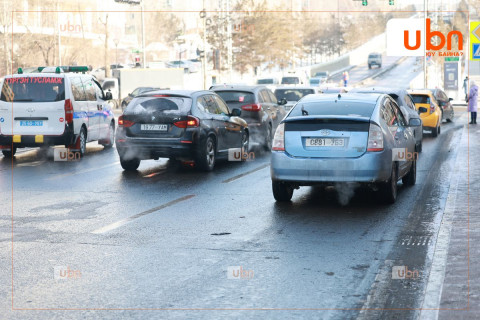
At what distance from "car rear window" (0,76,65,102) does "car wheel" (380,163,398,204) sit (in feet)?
29.2

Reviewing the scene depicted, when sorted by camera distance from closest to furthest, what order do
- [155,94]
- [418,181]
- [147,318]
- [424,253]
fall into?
[147,318] → [424,253] → [418,181] → [155,94]

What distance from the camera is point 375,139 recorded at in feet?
35.8

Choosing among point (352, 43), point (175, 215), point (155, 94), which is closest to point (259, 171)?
point (155, 94)

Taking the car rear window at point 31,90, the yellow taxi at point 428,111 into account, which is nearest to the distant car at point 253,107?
the car rear window at point 31,90

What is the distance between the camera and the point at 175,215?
10.5 metres

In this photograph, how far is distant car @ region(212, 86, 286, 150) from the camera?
20.5 meters

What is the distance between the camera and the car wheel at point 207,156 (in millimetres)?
15286

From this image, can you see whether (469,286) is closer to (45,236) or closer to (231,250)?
(231,250)

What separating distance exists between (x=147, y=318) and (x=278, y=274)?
5.55 ft

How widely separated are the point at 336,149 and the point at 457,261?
3.63m

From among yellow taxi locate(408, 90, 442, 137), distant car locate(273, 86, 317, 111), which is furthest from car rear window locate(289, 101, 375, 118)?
distant car locate(273, 86, 317, 111)

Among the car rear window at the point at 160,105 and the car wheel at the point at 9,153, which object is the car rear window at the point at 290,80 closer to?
the car wheel at the point at 9,153

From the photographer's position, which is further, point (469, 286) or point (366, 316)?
point (469, 286)

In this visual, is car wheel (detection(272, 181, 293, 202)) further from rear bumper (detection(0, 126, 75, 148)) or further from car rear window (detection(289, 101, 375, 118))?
rear bumper (detection(0, 126, 75, 148))
